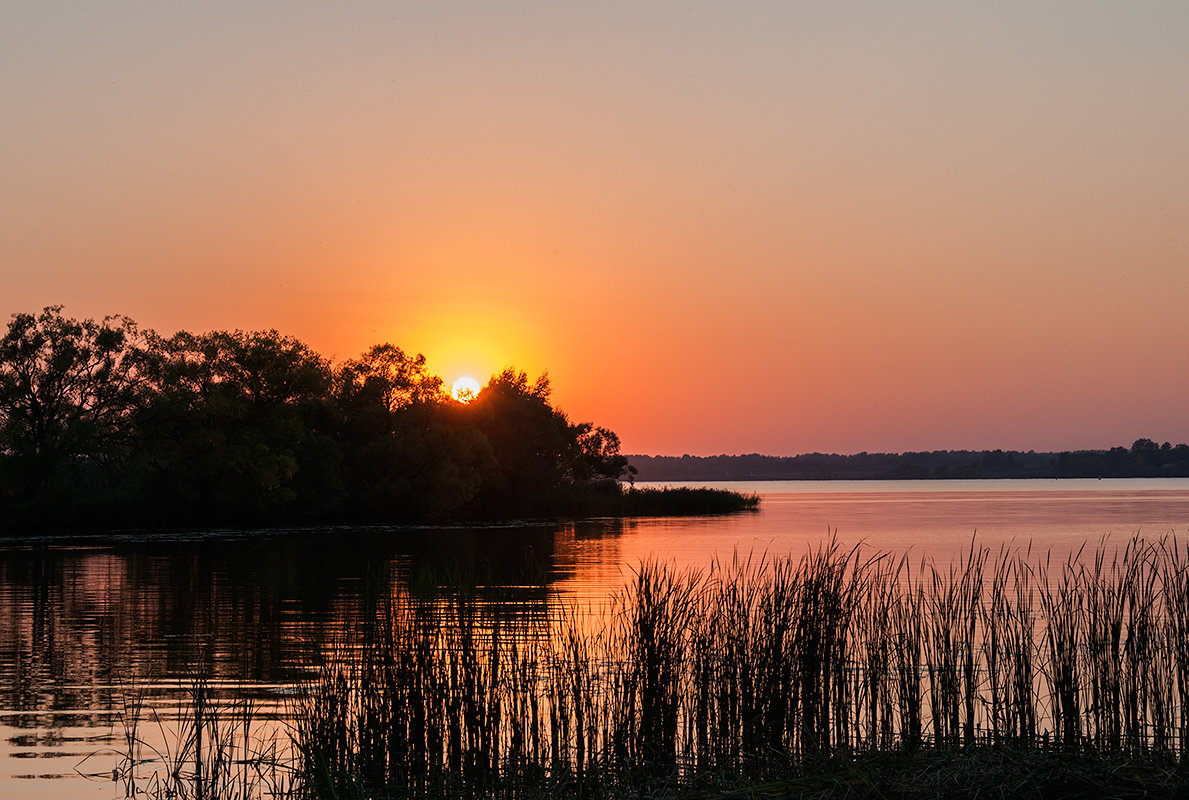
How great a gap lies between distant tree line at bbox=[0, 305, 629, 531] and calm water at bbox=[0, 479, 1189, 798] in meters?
A: 6.64

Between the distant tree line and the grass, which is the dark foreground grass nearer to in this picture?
the grass

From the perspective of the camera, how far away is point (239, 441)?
7344cm

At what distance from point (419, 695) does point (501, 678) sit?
1.03 m

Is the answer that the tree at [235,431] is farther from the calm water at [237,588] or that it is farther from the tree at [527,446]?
the tree at [527,446]

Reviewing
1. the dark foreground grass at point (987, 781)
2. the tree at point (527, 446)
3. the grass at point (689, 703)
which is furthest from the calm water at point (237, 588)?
the tree at point (527, 446)

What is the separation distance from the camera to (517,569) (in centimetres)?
4109

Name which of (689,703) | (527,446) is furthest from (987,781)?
(527,446)

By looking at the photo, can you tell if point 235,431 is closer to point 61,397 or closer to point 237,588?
point 61,397

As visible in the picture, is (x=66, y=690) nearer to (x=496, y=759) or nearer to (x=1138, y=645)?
(x=496, y=759)

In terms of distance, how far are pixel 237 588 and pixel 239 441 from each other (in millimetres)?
40420

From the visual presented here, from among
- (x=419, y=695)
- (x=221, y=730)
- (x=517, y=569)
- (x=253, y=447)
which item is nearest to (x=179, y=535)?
(x=253, y=447)

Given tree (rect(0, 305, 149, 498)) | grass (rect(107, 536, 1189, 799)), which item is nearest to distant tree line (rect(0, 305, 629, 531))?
tree (rect(0, 305, 149, 498))

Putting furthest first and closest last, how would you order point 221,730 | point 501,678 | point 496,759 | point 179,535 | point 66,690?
point 179,535 < point 66,690 < point 221,730 < point 501,678 < point 496,759

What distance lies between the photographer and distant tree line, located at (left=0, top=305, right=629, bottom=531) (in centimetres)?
6650
